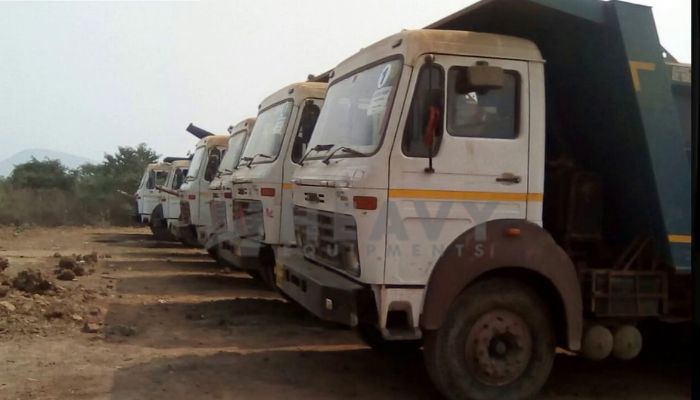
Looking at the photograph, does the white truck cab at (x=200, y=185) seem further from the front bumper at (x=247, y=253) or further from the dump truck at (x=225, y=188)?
the front bumper at (x=247, y=253)

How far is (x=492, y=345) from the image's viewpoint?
477 centimetres

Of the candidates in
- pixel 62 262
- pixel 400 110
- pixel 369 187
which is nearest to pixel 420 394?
pixel 369 187

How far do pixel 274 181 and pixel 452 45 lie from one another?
10.9ft

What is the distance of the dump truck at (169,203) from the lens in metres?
15.5

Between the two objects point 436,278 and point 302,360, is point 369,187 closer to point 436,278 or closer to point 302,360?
point 436,278

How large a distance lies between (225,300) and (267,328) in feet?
6.47

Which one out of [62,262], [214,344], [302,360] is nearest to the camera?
[302,360]

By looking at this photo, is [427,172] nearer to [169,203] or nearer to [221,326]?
[221,326]

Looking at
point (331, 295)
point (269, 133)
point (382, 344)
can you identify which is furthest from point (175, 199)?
point (331, 295)

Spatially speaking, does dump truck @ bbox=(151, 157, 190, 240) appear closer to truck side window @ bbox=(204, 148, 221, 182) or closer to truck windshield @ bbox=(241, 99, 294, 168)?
truck side window @ bbox=(204, 148, 221, 182)

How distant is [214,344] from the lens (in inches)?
267

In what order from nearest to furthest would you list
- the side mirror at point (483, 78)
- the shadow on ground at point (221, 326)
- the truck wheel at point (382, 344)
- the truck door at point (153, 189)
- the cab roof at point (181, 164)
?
the side mirror at point (483, 78)
the truck wheel at point (382, 344)
the shadow on ground at point (221, 326)
the cab roof at point (181, 164)
the truck door at point (153, 189)

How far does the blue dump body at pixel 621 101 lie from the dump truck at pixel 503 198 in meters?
0.01

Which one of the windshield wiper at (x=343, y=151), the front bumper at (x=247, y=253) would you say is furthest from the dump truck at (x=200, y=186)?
the windshield wiper at (x=343, y=151)
